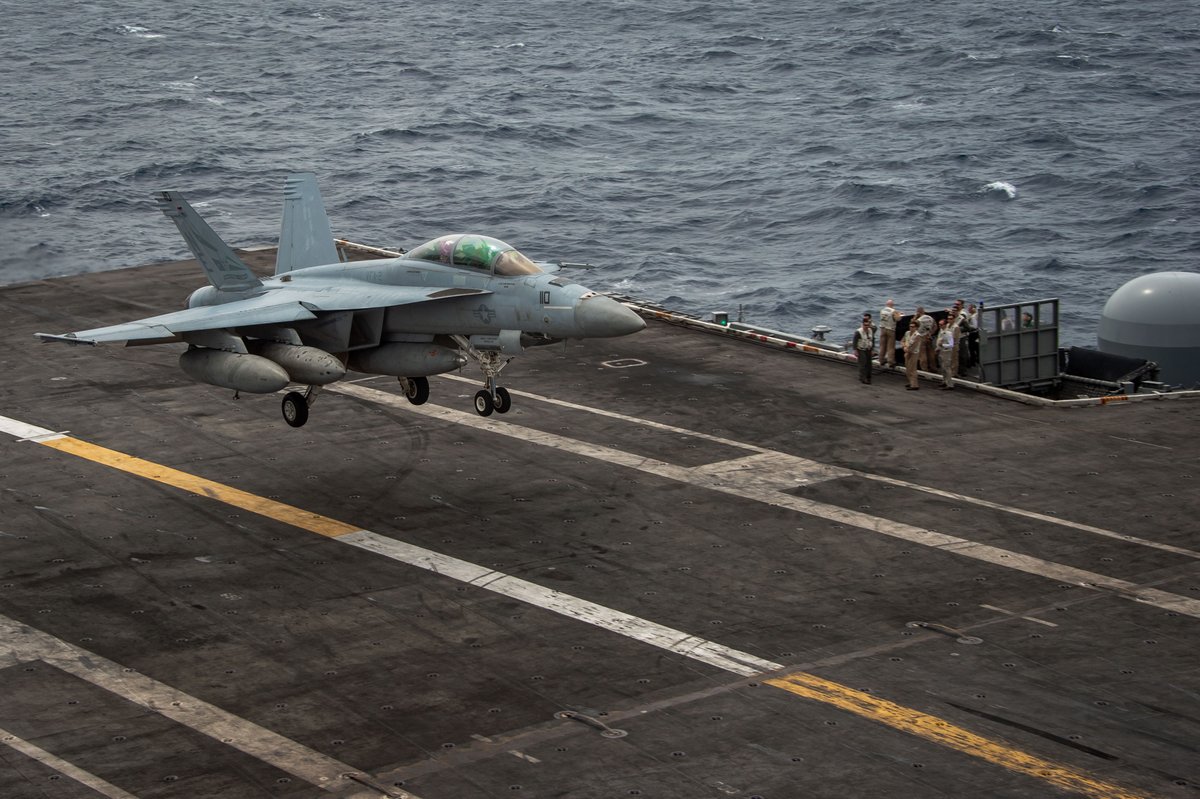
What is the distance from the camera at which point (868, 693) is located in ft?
65.6

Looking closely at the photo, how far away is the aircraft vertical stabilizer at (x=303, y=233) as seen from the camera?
104 ft

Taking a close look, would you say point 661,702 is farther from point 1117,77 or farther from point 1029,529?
point 1117,77

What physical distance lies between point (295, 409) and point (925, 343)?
50.4 feet

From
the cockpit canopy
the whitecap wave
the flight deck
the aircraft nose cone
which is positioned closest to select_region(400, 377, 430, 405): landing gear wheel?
the flight deck

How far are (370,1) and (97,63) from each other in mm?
51954

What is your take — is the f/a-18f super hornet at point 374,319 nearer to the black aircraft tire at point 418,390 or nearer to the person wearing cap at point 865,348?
the black aircraft tire at point 418,390

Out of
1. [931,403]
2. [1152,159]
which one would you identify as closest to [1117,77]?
[1152,159]

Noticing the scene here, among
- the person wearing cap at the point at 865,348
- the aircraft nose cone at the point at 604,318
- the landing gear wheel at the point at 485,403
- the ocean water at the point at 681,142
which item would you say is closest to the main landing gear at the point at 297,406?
the landing gear wheel at the point at 485,403

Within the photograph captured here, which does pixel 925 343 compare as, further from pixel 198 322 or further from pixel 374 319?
pixel 198 322

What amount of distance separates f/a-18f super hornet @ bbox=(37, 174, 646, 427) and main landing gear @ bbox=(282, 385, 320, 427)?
0.02m

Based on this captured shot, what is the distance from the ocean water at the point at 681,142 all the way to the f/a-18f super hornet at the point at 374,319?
93.7 feet

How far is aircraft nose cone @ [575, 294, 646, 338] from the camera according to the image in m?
Result: 25.6

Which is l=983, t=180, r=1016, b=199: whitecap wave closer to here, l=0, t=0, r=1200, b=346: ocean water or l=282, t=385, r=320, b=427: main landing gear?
l=0, t=0, r=1200, b=346: ocean water

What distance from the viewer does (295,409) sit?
28859 millimetres
